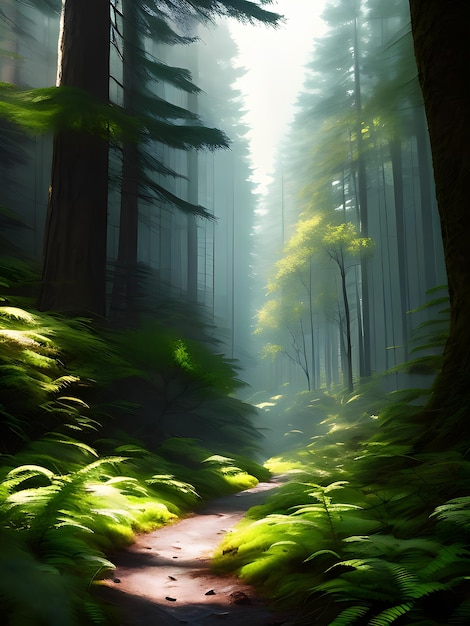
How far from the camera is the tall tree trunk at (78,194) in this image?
708 centimetres

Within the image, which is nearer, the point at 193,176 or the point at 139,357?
the point at 139,357

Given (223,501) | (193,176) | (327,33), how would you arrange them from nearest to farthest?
(223,501) → (193,176) → (327,33)

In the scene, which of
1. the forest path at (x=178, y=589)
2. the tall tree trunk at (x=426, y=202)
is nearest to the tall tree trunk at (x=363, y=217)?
the tall tree trunk at (x=426, y=202)

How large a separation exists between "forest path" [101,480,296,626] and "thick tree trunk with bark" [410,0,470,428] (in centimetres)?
233

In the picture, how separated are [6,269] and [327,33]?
1102 inches

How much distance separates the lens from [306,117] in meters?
26.1

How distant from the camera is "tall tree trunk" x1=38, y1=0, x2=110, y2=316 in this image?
7080mm

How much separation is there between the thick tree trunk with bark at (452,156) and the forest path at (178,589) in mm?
2333

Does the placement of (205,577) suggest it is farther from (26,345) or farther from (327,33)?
(327,33)

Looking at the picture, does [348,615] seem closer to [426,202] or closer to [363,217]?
[426,202]

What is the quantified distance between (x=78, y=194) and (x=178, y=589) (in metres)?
5.98

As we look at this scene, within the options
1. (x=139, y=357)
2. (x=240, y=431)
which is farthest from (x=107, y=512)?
(x=240, y=431)

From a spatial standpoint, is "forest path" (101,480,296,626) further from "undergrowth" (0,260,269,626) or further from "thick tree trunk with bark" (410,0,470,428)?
"thick tree trunk with bark" (410,0,470,428)

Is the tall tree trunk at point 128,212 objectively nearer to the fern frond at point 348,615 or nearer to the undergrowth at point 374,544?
the undergrowth at point 374,544
